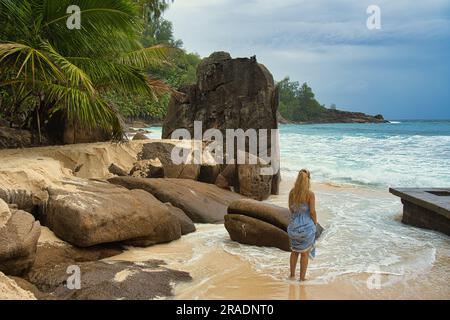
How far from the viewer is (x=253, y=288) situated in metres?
5.41

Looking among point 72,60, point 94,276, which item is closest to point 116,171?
point 72,60

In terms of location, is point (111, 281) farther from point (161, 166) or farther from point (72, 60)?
point (72, 60)

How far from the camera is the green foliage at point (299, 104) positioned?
106 m

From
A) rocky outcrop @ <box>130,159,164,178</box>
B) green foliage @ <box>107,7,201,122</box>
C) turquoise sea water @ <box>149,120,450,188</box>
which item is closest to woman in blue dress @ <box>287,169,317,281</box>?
rocky outcrop @ <box>130,159,164,178</box>

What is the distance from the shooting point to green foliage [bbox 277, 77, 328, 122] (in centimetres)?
10556

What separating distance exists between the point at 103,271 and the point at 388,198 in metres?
9.70

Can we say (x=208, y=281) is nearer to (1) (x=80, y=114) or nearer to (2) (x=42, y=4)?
(1) (x=80, y=114)

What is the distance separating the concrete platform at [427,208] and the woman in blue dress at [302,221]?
3.33 m

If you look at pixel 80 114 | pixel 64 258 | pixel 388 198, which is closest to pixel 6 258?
pixel 64 258

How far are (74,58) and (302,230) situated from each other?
6.93 meters

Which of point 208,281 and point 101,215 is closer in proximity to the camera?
point 208,281

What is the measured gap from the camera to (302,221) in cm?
579

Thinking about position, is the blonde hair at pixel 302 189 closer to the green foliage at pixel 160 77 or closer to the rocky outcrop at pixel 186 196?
the rocky outcrop at pixel 186 196

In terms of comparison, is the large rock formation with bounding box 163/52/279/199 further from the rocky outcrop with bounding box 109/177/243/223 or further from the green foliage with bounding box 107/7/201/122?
the green foliage with bounding box 107/7/201/122
